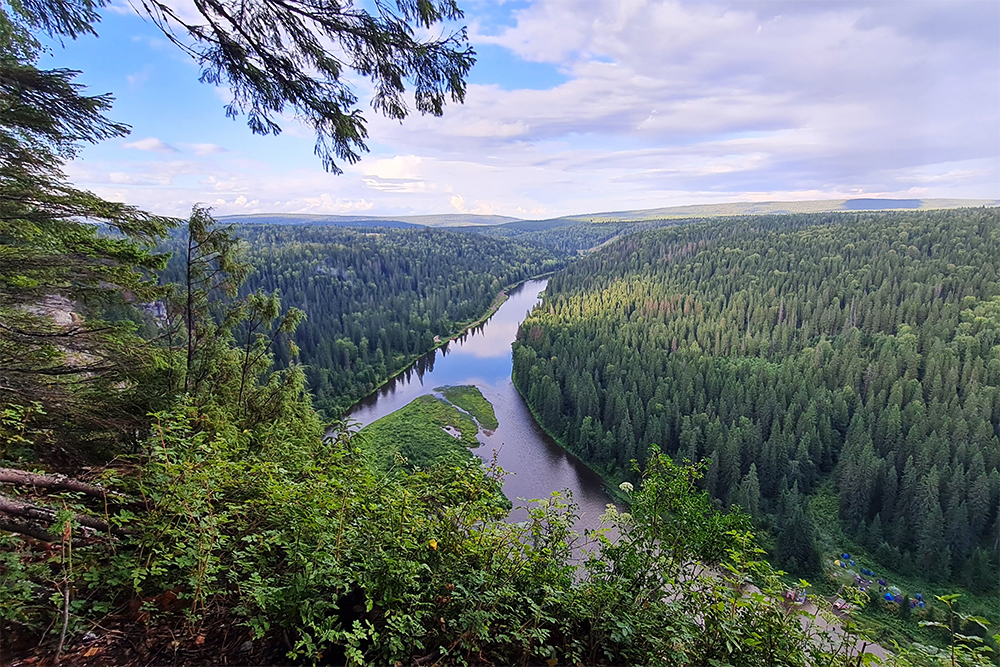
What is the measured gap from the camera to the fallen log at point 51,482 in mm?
3924

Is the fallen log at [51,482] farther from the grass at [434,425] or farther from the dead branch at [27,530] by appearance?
the grass at [434,425]

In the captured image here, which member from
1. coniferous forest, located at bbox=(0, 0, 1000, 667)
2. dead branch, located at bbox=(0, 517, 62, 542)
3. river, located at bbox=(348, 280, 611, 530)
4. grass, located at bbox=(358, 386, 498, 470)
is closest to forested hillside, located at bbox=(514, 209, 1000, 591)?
river, located at bbox=(348, 280, 611, 530)

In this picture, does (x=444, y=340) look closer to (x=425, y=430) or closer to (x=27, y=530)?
(x=425, y=430)

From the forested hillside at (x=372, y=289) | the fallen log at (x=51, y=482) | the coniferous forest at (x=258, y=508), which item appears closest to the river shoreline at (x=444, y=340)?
the forested hillside at (x=372, y=289)

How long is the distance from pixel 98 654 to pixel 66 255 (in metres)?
4.90

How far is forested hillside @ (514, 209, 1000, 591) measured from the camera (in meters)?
28.1

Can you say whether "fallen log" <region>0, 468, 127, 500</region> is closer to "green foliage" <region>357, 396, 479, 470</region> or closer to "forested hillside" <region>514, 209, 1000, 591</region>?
"green foliage" <region>357, 396, 479, 470</region>

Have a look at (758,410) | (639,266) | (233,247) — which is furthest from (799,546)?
(639,266)

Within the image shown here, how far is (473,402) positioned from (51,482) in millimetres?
43123

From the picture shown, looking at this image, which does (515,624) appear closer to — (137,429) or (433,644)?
(433,644)

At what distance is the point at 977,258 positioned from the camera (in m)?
78.7

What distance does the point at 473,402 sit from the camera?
1844 inches

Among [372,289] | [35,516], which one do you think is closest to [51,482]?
[35,516]

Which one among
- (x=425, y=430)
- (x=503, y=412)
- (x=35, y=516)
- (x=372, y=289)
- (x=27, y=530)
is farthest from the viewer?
(x=372, y=289)
